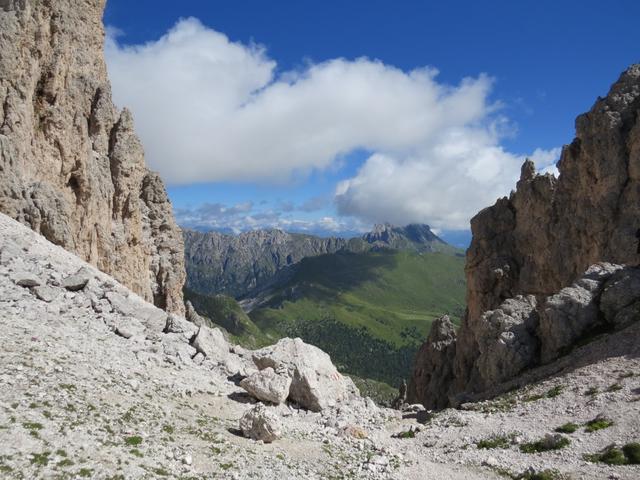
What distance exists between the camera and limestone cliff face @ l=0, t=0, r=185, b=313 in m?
57.7

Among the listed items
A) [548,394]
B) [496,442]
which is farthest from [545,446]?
[548,394]

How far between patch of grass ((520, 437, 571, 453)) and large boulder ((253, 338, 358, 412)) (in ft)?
43.2

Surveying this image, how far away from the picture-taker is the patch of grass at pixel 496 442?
2919cm

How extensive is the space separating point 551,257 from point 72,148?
8264 centimetres

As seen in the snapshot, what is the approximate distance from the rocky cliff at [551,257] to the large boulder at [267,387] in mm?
20893

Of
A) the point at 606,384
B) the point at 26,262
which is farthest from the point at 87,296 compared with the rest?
the point at 606,384

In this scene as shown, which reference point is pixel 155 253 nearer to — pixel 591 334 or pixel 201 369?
pixel 201 369

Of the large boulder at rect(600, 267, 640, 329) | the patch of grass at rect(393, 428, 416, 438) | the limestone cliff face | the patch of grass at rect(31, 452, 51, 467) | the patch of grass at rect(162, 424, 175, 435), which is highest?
the limestone cliff face

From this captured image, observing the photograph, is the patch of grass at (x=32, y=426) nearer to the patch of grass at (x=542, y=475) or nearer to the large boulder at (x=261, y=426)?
the large boulder at (x=261, y=426)

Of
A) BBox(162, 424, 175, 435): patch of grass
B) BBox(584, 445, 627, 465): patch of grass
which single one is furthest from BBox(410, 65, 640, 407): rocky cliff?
BBox(162, 424, 175, 435): patch of grass

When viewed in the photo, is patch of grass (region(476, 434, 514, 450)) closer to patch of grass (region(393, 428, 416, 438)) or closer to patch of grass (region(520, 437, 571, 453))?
patch of grass (region(520, 437, 571, 453))

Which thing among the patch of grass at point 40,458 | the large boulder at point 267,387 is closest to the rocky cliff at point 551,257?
the large boulder at point 267,387

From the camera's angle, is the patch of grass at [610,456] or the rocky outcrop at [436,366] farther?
the rocky outcrop at [436,366]

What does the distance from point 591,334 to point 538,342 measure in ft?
15.7
